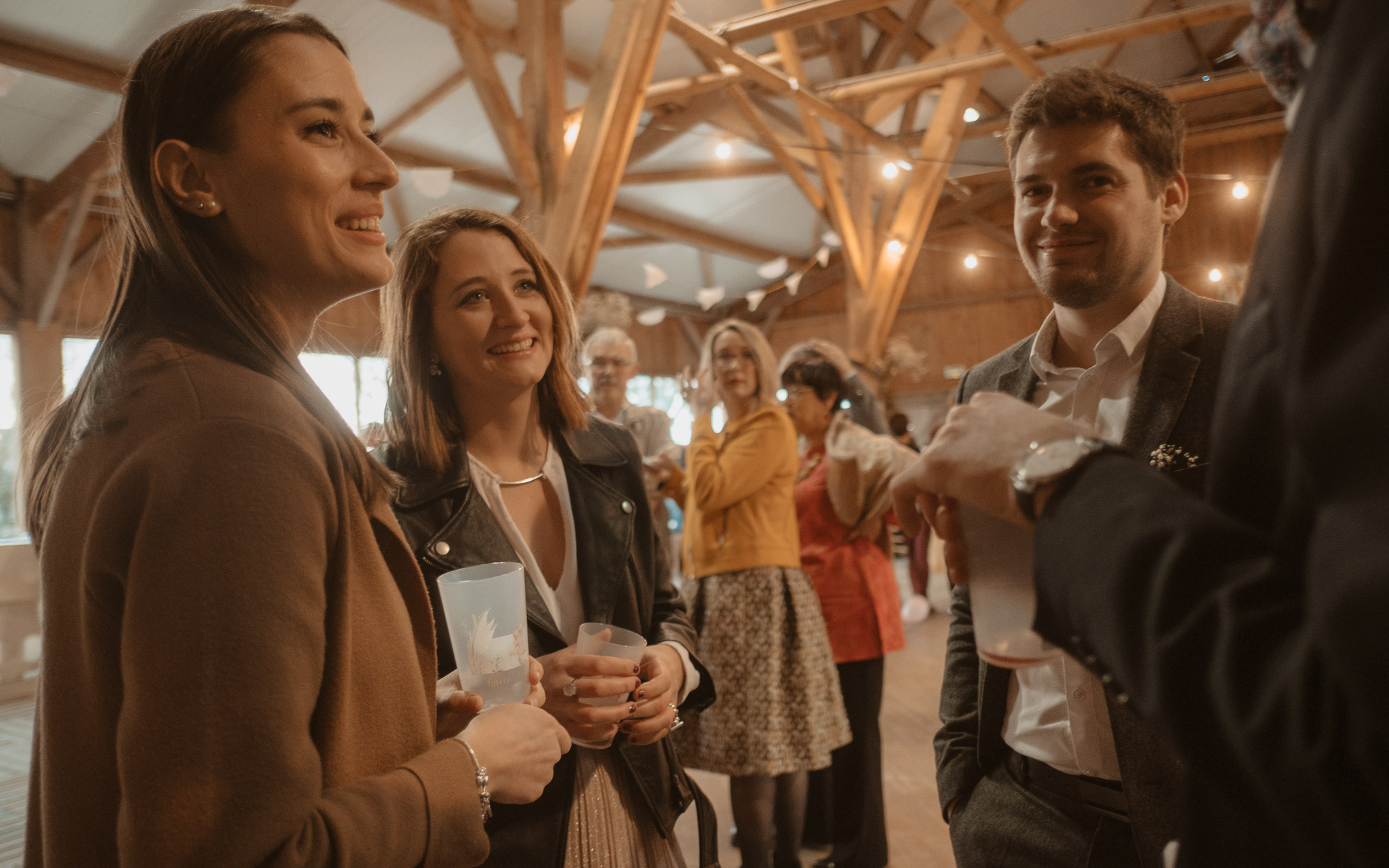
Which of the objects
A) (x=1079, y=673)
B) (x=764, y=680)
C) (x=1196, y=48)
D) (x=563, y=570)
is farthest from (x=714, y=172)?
(x=1079, y=673)

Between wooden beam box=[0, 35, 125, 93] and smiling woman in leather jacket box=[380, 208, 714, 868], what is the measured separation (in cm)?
499

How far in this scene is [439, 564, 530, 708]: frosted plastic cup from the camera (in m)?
1.01

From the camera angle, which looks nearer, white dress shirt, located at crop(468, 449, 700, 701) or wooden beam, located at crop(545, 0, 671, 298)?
white dress shirt, located at crop(468, 449, 700, 701)

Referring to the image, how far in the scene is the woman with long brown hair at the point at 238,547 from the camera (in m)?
0.65

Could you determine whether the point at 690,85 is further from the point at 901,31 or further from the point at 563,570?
the point at 563,570

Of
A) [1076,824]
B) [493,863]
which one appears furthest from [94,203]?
[1076,824]

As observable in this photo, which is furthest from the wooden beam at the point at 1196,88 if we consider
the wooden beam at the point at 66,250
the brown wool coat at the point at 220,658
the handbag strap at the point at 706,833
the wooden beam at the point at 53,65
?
the wooden beam at the point at 66,250

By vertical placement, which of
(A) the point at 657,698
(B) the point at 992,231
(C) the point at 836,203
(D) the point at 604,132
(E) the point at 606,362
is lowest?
(A) the point at 657,698

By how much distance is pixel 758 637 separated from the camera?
110 inches

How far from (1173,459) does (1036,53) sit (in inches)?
246

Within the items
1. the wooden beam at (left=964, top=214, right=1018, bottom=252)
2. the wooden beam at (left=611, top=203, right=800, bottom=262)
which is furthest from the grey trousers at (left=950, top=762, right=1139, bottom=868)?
the wooden beam at (left=964, top=214, right=1018, bottom=252)

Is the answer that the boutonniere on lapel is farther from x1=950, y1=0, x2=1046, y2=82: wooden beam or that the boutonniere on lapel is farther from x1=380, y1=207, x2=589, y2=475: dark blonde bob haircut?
x1=950, y1=0, x2=1046, y2=82: wooden beam

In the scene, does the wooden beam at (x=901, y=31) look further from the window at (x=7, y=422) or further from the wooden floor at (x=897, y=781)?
the window at (x=7, y=422)

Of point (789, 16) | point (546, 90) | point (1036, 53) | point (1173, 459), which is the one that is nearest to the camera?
point (1173, 459)
